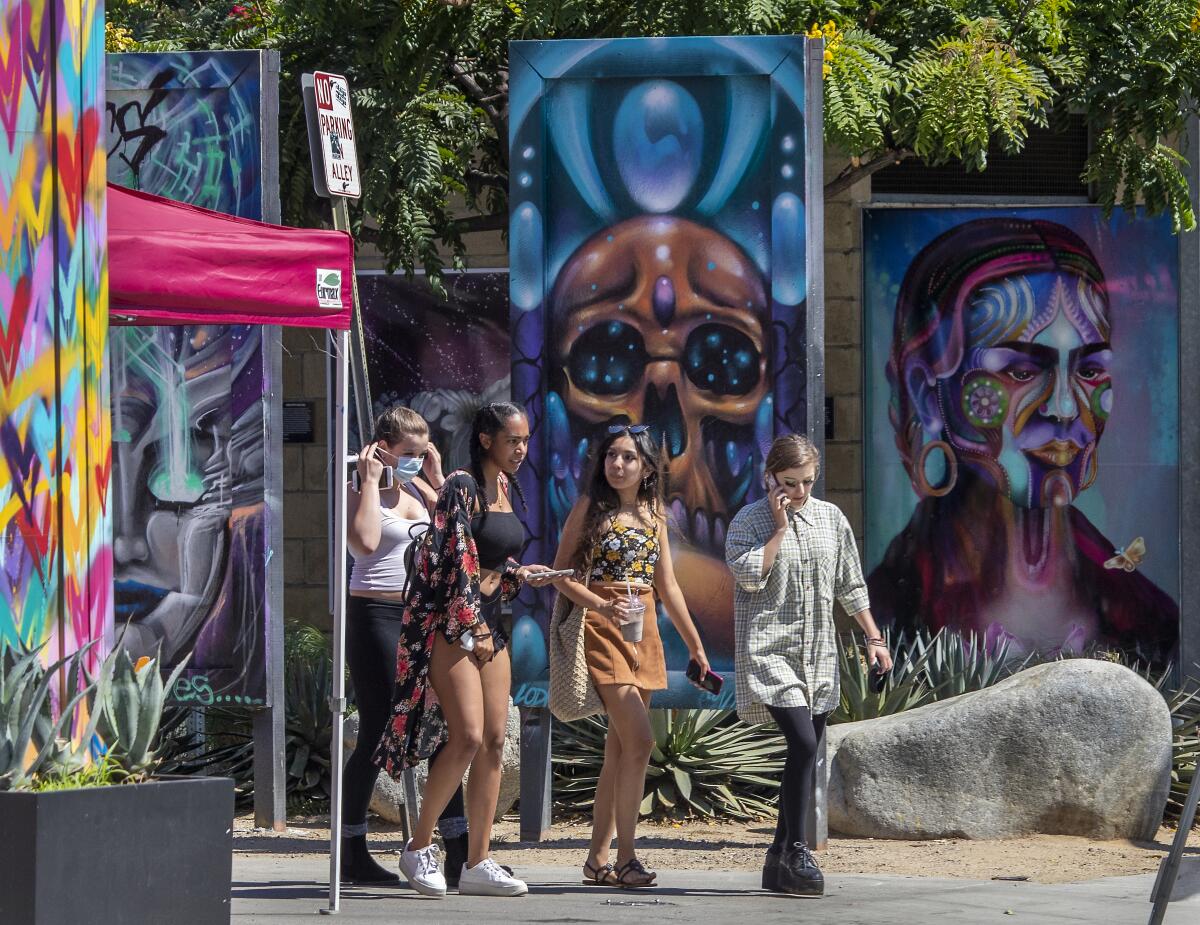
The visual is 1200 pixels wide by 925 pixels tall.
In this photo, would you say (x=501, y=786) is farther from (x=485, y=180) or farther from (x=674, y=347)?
(x=485, y=180)

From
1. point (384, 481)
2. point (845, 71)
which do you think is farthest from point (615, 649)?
point (845, 71)

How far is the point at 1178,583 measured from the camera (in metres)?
13.0

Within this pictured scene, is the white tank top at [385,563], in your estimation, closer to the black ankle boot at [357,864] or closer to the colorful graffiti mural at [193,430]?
the black ankle boot at [357,864]

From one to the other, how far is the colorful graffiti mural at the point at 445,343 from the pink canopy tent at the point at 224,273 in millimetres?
5546

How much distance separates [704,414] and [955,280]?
4.52 m

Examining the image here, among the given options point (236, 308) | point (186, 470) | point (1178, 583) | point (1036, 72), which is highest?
point (1036, 72)

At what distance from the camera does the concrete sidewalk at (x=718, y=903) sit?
7.07 metres

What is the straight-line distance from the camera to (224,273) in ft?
25.9

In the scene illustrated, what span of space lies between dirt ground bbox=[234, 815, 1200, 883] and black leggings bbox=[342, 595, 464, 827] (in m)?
1.13

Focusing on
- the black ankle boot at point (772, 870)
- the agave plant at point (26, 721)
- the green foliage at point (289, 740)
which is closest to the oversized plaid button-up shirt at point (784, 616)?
the black ankle boot at point (772, 870)

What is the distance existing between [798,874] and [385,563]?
2026 millimetres

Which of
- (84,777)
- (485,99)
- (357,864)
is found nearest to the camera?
(84,777)

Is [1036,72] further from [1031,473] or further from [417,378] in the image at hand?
[417,378]

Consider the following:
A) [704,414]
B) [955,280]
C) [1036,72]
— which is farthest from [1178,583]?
[704,414]
